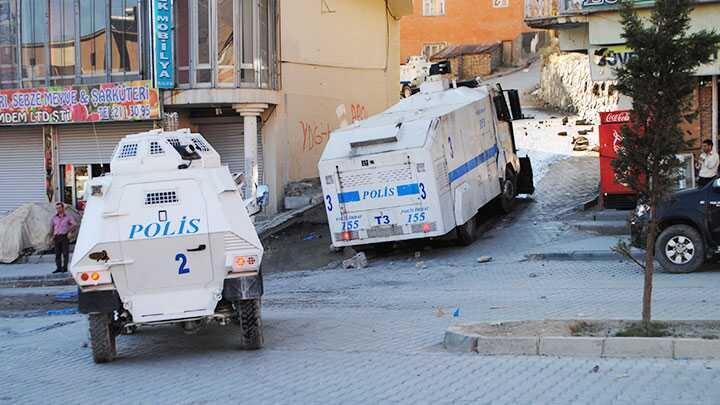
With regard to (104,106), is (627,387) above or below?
below

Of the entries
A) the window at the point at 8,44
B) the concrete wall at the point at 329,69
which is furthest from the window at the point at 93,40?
the concrete wall at the point at 329,69

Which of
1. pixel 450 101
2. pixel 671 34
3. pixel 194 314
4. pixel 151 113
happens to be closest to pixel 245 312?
pixel 194 314

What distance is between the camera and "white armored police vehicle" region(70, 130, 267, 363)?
9.68 m

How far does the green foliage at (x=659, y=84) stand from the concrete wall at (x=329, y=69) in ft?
58.4

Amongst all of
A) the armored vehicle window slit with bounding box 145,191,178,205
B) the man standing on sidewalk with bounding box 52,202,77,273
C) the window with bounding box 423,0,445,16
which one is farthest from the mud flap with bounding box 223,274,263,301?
the window with bounding box 423,0,445,16

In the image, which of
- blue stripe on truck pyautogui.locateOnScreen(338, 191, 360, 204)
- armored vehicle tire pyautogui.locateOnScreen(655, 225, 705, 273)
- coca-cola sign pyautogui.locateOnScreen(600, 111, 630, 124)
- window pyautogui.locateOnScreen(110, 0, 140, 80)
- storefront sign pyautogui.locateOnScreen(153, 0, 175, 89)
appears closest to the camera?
armored vehicle tire pyautogui.locateOnScreen(655, 225, 705, 273)

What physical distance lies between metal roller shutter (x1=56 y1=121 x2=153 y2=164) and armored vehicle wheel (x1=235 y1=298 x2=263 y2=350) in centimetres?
1721

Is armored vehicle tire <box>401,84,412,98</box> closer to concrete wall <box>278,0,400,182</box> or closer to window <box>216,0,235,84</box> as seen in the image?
concrete wall <box>278,0,400,182</box>

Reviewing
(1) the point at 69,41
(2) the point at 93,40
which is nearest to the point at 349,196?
(2) the point at 93,40

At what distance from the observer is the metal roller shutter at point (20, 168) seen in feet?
91.7

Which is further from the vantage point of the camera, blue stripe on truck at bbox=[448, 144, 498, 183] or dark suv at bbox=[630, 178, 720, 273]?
blue stripe on truck at bbox=[448, 144, 498, 183]

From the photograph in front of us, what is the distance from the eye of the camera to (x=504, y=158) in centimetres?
2234

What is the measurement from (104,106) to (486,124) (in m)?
10.8

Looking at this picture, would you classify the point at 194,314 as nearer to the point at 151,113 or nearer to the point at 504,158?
the point at 504,158
